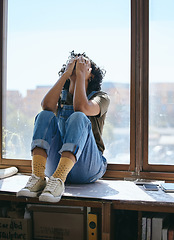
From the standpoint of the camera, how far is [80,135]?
174 cm

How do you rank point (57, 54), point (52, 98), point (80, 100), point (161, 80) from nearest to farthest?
1. point (80, 100)
2. point (52, 98)
3. point (161, 80)
4. point (57, 54)

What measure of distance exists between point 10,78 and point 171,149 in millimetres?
1445

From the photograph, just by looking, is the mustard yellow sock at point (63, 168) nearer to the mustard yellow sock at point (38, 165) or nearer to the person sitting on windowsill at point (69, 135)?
the person sitting on windowsill at point (69, 135)

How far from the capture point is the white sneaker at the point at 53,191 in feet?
5.15

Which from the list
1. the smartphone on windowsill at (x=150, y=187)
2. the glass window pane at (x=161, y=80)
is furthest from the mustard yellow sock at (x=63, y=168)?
the glass window pane at (x=161, y=80)

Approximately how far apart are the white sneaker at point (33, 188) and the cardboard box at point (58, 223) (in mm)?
282

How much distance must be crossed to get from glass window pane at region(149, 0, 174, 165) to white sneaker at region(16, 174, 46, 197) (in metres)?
0.95

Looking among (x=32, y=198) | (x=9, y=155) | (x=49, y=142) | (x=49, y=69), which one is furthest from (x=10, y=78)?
(x=32, y=198)

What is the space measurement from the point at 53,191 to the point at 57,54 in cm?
127

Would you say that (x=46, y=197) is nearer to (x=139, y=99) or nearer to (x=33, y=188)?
(x=33, y=188)

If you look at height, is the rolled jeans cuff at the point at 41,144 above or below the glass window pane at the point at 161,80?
below

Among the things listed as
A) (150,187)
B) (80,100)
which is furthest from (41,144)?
(150,187)

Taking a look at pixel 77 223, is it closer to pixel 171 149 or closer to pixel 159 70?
pixel 171 149

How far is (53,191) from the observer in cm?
161
